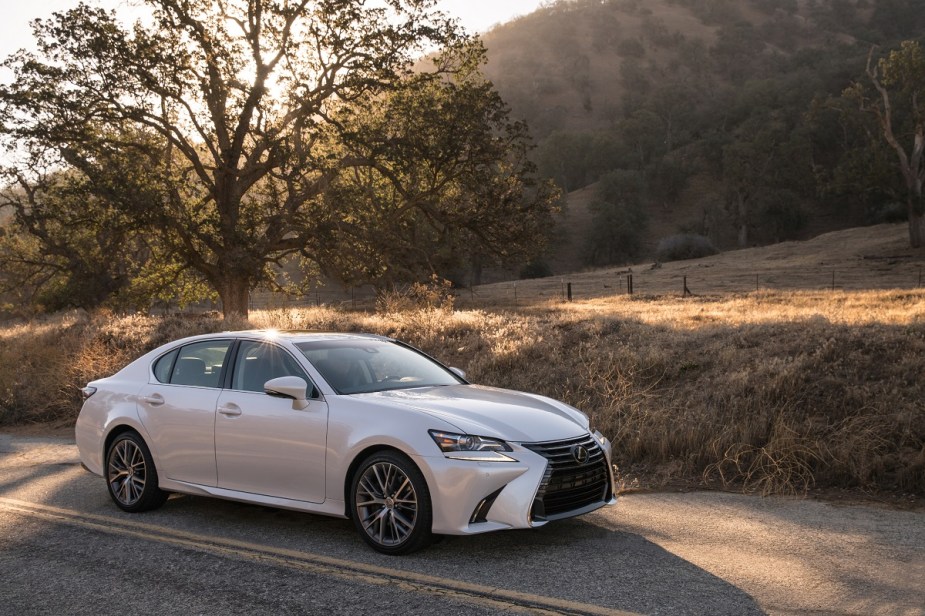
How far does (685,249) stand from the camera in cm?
7544

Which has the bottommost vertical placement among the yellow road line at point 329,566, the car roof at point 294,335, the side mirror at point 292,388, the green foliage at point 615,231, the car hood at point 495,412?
the yellow road line at point 329,566

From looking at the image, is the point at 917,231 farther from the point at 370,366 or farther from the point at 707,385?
the point at 370,366

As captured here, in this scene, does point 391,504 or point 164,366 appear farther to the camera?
point 164,366

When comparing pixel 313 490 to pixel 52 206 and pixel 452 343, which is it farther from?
pixel 52 206

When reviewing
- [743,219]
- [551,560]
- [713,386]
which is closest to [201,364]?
[551,560]

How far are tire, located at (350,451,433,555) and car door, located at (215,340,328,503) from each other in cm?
39

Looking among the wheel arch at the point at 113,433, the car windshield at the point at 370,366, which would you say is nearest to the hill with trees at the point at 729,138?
the car windshield at the point at 370,366

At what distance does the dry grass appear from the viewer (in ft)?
27.9

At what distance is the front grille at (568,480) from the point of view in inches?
226

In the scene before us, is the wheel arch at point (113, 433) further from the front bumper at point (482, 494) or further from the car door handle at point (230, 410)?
the front bumper at point (482, 494)


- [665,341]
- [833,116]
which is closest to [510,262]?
[665,341]

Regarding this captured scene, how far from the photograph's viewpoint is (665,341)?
41.3 feet

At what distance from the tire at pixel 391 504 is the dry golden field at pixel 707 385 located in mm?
3238

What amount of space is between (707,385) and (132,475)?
21.6 ft
